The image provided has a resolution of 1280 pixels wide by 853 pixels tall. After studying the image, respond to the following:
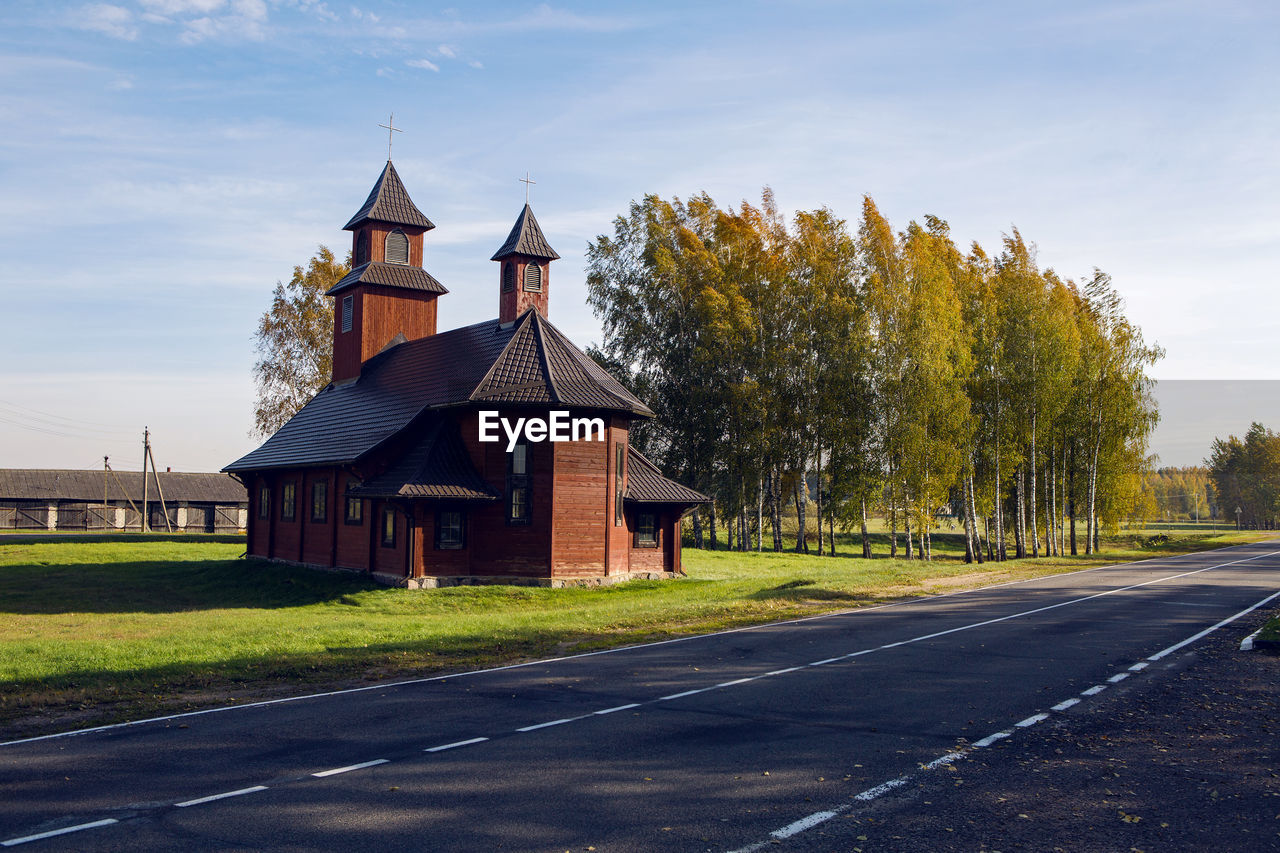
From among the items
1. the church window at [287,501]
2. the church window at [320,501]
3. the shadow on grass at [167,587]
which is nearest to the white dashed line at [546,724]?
the shadow on grass at [167,587]

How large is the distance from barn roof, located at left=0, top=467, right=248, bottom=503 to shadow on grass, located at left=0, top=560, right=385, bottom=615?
35.6 meters

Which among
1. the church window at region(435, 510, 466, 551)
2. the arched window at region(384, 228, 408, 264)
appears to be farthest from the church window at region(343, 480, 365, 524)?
the arched window at region(384, 228, 408, 264)

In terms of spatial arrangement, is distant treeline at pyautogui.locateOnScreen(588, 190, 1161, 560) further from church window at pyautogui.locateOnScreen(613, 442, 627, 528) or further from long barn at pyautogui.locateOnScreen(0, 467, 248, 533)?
long barn at pyautogui.locateOnScreen(0, 467, 248, 533)

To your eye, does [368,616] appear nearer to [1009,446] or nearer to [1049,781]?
[1049,781]

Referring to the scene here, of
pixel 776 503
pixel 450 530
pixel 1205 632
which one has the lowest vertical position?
pixel 1205 632

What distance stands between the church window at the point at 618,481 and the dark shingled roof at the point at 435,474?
375 cm

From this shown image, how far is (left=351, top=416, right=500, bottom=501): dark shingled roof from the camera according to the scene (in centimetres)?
2544

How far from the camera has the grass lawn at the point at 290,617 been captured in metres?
11.9

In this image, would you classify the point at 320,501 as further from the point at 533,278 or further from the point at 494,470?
the point at 533,278

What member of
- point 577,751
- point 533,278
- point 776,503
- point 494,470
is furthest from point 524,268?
point 577,751

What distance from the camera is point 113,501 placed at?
70125mm

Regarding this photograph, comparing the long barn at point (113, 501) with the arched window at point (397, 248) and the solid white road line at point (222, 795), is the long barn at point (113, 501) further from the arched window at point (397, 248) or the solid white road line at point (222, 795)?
the solid white road line at point (222, 795)

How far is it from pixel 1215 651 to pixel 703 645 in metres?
8.34

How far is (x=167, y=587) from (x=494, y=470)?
42.9 feet
